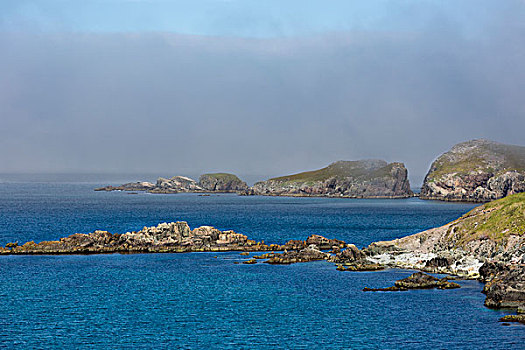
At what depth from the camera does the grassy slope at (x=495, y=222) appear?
83500 millimetres

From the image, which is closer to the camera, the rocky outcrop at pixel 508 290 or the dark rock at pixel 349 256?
the rocky outcrop at pixel 508 290

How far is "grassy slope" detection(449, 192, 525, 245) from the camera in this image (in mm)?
83500

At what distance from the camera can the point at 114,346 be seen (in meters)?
45.9

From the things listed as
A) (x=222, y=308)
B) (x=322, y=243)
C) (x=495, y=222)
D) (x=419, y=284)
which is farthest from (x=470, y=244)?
(x=222, y=308)

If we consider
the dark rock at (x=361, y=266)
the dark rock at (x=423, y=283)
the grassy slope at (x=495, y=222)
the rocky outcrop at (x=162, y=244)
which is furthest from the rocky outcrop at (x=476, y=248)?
the rocky outcrop at (x=162, y=244)

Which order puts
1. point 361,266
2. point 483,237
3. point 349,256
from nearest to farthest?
point 361,266, point 483,237, point 349,256

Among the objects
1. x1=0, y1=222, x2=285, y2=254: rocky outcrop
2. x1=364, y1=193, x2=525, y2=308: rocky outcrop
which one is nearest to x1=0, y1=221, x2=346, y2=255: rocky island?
x1=0, y1=222, x2=285, y2=254: rocky outcrop

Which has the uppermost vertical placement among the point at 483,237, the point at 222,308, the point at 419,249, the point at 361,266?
the point at 483,237

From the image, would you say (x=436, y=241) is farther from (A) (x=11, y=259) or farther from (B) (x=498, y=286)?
(A) (x=11, y=259)

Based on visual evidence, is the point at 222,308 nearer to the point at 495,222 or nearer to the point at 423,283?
the point at 423,283

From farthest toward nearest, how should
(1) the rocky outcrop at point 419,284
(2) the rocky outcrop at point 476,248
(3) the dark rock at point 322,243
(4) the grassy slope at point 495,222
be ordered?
(3) the dark rock at point 322,243 → (4) the grassy slope at point 495,222 → (2) the rocky outcrop at point 476,248 → (1) the rocky outcrop at point 419,284

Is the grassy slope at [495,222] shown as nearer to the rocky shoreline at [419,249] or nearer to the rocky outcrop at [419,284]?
the rocky shoreline at [419,249]

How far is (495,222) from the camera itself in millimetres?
87812

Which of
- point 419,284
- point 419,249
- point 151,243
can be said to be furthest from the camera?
point 151,243
